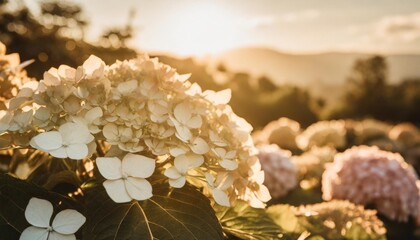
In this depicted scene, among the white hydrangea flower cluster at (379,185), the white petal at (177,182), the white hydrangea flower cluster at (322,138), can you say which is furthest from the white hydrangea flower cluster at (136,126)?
the white hydrangea flower cluster at (322,138)

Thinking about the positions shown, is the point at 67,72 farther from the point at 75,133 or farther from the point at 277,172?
the point at 277,172

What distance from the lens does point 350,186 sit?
64.1 inches

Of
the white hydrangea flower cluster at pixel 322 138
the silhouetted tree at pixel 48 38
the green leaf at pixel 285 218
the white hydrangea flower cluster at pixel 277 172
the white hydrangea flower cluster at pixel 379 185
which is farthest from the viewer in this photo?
the silhouetted tree at pixel 48 38

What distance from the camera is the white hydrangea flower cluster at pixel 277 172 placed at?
1.77 metres

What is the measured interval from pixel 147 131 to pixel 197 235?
16cm

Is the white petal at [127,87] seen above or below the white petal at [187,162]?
above

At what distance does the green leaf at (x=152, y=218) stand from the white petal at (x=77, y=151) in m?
0.06

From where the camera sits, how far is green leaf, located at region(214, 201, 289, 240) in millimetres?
792

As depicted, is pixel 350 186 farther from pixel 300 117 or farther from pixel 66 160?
pixel 300 117

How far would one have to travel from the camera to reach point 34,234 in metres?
0.66

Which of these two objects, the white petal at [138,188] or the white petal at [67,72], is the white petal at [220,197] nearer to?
the white petal at [138,188]

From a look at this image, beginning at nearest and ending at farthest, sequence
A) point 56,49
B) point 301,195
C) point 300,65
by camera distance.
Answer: point 301,195 < point 56,49 < point 300,65

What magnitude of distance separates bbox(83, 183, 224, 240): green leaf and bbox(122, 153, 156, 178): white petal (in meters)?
0.05

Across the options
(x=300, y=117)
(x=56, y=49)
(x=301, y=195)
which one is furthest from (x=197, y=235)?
(x=300, y=117)
